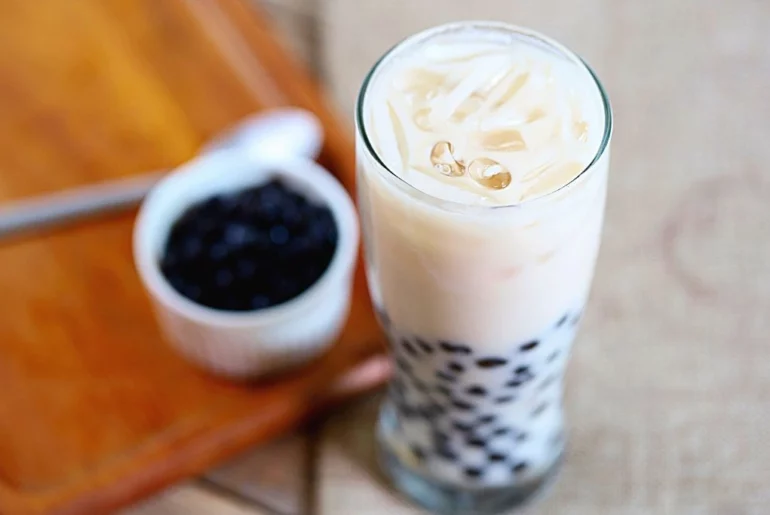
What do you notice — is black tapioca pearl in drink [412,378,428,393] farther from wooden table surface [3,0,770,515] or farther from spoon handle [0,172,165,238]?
spoon handle [0,172,165,238]

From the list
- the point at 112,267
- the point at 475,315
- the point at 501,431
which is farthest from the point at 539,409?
the point at 112,267

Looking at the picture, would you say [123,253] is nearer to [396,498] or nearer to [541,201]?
[396,498]

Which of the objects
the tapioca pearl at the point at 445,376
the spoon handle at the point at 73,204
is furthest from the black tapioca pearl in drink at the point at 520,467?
the spoon handle at the point at 73,204

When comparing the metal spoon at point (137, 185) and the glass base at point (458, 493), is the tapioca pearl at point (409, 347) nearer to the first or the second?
the glass base at point (458, 493)

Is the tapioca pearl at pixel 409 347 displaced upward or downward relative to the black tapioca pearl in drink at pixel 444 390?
upward

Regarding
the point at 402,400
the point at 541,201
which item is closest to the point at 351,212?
the point at 402,400

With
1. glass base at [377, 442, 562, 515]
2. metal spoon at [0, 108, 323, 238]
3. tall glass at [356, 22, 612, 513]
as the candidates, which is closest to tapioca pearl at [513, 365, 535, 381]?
tall glass at [356, 22, 612, 513]

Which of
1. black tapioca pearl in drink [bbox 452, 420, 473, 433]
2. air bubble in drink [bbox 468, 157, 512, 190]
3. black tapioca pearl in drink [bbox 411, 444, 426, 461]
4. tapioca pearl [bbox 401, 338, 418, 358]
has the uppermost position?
air bubble in drink [bbox 468, 157, 512, 190]

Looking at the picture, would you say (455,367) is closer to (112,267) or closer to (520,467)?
(520,467)
